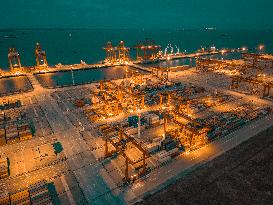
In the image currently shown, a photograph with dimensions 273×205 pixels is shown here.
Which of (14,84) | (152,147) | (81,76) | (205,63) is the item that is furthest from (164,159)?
(205,63)

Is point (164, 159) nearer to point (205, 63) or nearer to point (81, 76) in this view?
point (81, 76)

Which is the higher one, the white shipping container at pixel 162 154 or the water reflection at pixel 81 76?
the water reflection at pixel 81 76

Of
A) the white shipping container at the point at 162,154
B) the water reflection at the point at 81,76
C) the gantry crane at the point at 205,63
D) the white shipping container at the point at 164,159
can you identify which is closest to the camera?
the white shipping container at the point at 164,159

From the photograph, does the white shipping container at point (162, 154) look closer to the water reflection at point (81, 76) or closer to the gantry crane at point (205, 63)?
the water reflection at point (81, 76)

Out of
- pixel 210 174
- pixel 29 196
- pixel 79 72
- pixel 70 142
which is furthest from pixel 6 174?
pixel 79 72

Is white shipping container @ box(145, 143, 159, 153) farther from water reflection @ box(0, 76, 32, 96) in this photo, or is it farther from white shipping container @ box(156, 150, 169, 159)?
water reflection @ box(0, 76, 32, 96)

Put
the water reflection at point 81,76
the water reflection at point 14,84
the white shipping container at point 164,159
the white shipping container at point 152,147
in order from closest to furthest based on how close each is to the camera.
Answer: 1. the white shipping container at point 164,159
2. the white shipping container at point 152,147
3. the water reflection at point 14,84
4. the water reflection at point 81,76

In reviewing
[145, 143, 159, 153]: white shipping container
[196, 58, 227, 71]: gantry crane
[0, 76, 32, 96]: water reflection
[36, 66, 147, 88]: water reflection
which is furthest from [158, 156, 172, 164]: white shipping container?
[196, 58, 227, 71]: gantry crane

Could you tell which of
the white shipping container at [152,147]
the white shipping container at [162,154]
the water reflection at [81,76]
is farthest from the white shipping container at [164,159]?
the water reflection at [81,76]

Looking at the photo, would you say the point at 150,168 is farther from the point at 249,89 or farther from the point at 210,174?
the point at 249,89

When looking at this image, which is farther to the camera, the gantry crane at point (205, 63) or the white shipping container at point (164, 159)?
the gantry crane at point (205, 63)
